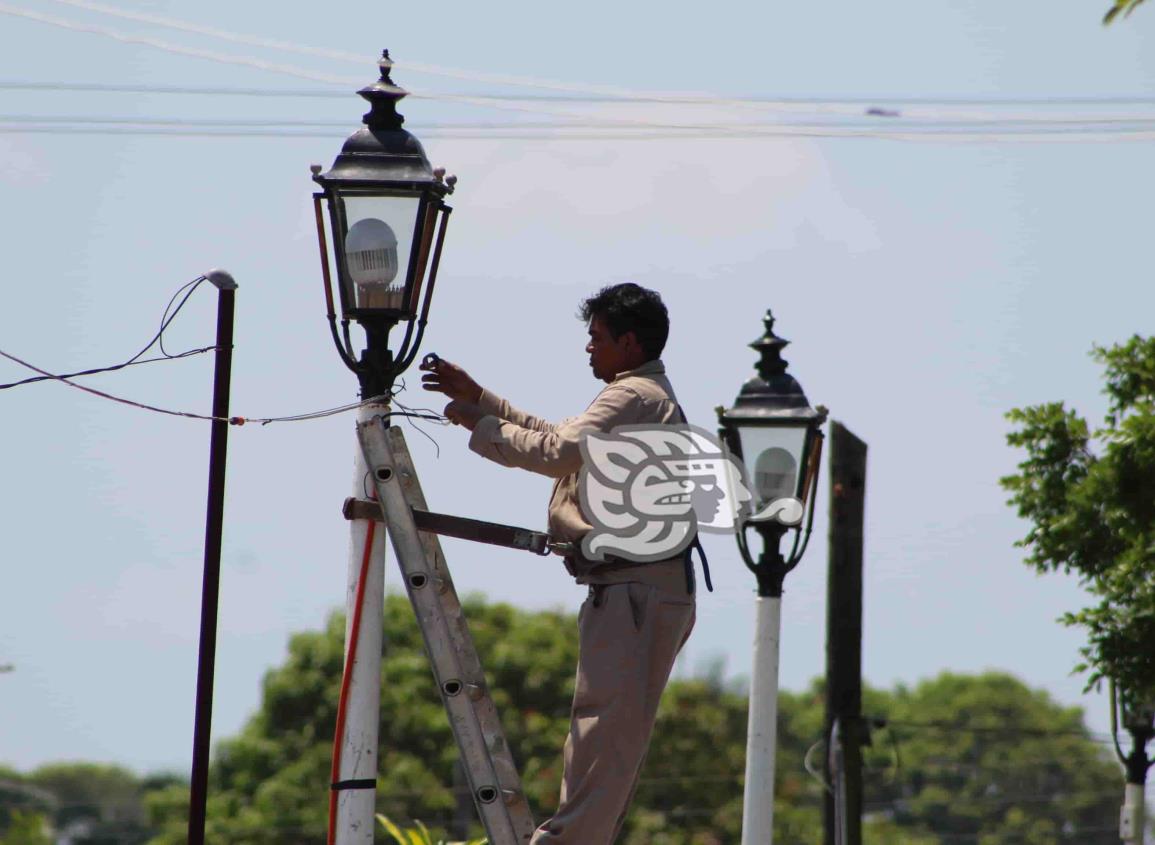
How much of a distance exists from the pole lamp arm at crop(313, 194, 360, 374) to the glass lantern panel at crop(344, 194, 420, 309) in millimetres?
102

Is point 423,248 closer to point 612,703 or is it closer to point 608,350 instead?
point 608,350

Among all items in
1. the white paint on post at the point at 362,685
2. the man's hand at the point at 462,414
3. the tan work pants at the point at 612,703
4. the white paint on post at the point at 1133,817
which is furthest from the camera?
the white paint on post at the point at 1133,817

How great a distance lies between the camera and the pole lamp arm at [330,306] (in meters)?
6.61

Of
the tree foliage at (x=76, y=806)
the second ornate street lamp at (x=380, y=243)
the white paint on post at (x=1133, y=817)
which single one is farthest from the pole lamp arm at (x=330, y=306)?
the tree foliage at (x=76, y=806)

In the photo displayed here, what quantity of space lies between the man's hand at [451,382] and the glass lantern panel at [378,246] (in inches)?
16.7

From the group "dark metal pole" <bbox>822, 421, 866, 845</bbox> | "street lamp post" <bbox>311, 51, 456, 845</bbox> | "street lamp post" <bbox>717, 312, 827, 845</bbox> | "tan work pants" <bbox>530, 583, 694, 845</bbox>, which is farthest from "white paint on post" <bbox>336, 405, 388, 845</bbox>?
"dark metal pole" <bbox>822, 421, 866, 845</bbox>

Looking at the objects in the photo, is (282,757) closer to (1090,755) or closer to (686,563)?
(686,563)

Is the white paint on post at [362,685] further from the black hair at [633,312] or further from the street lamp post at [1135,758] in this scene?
the street lamp post at [1135,758]

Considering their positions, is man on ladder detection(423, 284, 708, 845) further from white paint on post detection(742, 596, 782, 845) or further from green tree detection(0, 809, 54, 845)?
green tree detection(0, 809, 54, 845)

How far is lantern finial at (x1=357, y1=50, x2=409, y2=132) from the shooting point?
6828mm

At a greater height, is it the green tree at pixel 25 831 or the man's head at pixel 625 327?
the man's head at pixel 625 327

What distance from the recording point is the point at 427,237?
665 cm

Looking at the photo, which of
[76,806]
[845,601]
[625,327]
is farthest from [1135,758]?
[76,806]

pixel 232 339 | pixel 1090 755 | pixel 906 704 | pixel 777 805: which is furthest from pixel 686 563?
pixel 906 704
